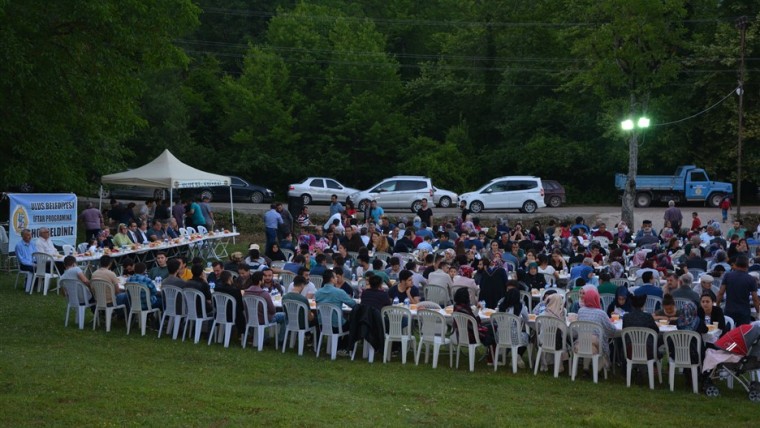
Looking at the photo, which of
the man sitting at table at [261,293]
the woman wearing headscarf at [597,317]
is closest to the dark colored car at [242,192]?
the man sitting at table at [261,293]

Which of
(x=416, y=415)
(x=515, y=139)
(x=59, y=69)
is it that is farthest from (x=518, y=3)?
(x=416, y=415)

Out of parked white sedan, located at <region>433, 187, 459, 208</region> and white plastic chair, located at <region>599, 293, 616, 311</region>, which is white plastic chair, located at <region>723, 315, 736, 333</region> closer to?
white plastic chair, located at <region>599, 293, 616, 311</region>

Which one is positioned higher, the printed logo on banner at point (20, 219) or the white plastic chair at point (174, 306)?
the printed logo on banner at point (20, 219)

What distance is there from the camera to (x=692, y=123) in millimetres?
40406

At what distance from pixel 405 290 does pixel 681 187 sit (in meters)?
27.8

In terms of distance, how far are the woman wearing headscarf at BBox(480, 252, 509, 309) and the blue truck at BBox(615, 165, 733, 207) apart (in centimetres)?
2528

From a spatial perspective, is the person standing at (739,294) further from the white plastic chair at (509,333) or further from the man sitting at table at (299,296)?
the man sitting at table at (299,296)

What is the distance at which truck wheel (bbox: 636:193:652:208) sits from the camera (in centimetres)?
3941

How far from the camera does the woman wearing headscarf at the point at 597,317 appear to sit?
11.7 metres

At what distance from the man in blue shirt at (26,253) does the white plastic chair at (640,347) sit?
1167 centimetres

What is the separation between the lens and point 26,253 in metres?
18.2

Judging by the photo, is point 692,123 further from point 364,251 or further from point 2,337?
point 2,337

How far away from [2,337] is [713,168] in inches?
1313

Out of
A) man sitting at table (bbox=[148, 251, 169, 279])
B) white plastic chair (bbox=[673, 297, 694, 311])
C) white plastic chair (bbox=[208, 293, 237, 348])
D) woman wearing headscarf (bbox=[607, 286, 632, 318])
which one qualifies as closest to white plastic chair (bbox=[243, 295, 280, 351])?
white plastic chair (bbox=[208, 293, 237, 348])
